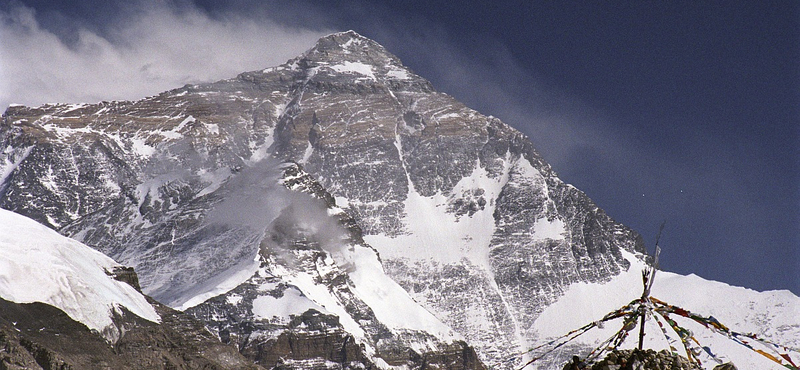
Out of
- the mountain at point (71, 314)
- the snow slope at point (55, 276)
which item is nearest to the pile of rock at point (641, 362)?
the mountain at point (71, 314)

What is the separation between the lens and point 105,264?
152 metres

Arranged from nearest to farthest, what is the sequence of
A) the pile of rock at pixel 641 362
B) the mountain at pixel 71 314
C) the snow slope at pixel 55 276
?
the pile of rock at pixel 641 362 < the mountain at pixel 71 314 < the snow slope at pixel 55 276

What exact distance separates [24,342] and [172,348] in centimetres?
4836

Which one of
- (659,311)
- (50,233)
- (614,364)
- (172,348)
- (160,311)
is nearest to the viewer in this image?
(614,364)

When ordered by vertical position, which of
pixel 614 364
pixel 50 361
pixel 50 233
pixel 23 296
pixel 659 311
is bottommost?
pixel 614 364

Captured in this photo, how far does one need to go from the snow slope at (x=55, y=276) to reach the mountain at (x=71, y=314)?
0.32 ft

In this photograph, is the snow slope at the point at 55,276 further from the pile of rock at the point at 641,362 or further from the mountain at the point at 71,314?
the pile of rock at the point at 641,362

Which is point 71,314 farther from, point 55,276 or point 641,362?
point 641,362

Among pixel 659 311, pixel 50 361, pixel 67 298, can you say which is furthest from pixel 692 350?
pixel 67 298

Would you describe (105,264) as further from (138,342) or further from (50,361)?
(50,361)

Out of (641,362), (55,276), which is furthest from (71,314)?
(641,362)

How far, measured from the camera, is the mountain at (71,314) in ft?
355

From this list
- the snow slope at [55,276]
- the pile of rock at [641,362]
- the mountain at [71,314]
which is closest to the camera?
the pile of rock at [641,362]

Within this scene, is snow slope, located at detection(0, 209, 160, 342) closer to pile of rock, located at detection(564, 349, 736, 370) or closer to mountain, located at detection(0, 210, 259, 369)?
mountain, located at detection(0, 210, 259, 369)
